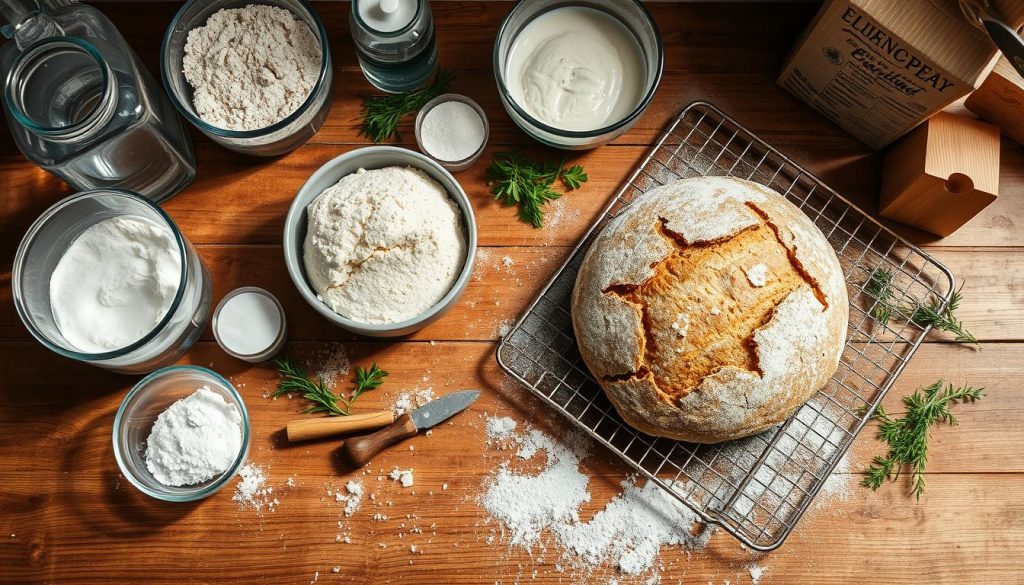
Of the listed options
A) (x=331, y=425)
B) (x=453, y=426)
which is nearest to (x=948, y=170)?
(x=453, y=426)

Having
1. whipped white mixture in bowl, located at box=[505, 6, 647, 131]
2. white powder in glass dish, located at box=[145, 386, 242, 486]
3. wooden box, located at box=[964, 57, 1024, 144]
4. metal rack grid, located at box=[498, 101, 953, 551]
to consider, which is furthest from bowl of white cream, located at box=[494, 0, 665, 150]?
white powder in glass dish, located at box=[145, 386, 242, 486]

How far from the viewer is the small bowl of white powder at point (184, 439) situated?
Answer: 1.47m

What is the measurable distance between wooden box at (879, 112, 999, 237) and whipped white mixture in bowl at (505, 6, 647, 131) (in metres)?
0.61

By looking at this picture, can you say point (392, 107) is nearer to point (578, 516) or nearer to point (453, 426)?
point (453, 426)

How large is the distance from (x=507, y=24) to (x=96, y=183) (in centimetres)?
98

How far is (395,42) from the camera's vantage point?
1511 millimetres

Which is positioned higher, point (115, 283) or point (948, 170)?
point (948, 170)

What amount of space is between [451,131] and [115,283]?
0.81 m

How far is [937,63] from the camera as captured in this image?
1334mm

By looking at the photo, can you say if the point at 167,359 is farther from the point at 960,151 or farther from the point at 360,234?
the point at 960,151

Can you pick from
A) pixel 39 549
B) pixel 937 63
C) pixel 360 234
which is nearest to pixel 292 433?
pixel 360 234

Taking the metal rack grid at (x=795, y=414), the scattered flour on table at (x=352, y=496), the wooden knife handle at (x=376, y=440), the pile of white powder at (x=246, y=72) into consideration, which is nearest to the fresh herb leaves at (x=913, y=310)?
the metal rack grid at (x=795, y=414)

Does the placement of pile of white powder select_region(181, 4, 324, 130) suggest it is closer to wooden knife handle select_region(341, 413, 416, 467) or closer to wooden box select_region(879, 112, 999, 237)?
wooden knife handle select_region(341, 413, 416, 467)

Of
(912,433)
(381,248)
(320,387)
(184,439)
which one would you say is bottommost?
(184,439)
